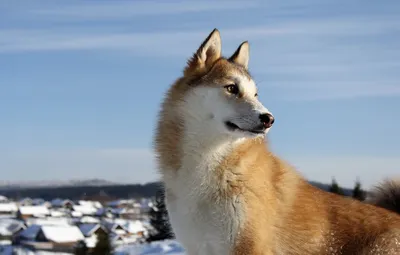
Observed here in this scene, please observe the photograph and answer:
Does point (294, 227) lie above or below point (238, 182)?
below

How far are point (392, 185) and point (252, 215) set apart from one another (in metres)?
2.61

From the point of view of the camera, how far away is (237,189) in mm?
6719

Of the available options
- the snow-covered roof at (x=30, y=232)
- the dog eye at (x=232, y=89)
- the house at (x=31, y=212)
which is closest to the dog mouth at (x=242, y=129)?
the dog eye at (x=232, y=89)

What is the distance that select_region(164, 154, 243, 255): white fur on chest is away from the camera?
259 inches

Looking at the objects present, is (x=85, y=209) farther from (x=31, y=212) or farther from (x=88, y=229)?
(x=88, y=229)

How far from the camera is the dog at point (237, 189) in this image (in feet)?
21.8

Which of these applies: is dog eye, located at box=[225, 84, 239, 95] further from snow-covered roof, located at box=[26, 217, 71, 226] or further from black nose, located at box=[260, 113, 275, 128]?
snow-covered roof, located at box=[26, 217, 71, 226]

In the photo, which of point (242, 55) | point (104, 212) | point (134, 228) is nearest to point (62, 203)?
point (104, 212)

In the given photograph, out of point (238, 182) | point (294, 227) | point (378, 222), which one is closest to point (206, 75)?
point (238, 182)

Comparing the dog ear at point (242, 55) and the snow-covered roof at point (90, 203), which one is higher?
the dog ear at point (242, 55)

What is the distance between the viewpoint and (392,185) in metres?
8.45

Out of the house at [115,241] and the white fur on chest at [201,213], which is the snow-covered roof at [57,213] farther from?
the white fur on chest at [201,213]

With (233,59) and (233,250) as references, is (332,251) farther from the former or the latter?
(233,59)

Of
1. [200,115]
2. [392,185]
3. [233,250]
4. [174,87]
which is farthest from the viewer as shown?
[392,185]
